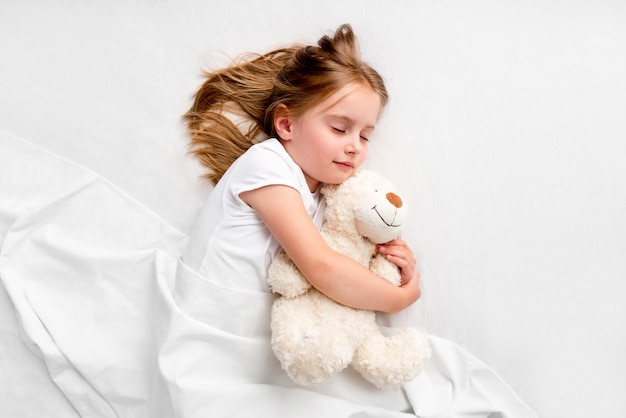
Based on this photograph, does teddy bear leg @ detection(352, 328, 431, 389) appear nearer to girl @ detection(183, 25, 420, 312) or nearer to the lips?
girl @ detection(183, 25, 420, 312)

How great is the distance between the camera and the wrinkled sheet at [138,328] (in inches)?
43.4

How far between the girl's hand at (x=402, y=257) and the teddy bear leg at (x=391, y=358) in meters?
0.12

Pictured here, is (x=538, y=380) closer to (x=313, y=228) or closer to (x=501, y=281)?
(x=501, y=281)

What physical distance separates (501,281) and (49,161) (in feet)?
3.28

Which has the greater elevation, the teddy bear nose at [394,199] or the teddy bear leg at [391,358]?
the teddy bear nose at [394,199]

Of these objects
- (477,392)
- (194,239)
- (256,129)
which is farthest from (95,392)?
(477,392)

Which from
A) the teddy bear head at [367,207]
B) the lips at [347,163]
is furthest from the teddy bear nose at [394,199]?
the lips at [347,163]

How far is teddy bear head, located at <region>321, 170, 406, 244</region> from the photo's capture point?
1.06 m

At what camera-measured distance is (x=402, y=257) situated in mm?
1165

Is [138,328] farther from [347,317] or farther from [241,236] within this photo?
[347,317]

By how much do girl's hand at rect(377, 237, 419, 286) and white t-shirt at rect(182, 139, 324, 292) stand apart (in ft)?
0.63

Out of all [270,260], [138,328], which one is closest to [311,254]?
[270,260]

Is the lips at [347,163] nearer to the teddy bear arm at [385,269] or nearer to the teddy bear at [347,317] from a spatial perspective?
the teddy bear at [347,317]

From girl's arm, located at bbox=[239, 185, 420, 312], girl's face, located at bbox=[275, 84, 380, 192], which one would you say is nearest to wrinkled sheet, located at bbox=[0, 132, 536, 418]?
girl's arm, located at bbox=[239, 185, 420, 312]
